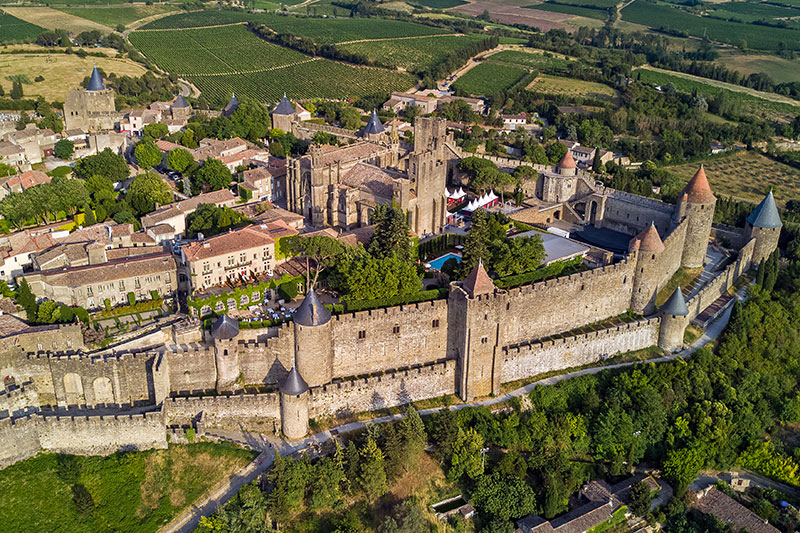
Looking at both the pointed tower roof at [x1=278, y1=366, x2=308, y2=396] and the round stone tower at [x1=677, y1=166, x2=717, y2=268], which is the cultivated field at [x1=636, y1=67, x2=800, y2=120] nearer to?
the round stone tower at [x1=677, y1=166, x2=717, y2=268]

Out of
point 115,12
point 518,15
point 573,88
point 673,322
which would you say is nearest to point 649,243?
point 673,322

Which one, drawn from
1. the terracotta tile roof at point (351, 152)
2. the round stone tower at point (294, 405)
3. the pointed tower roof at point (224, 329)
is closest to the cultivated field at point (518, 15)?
the terracotta tile roof at point (351, 152)

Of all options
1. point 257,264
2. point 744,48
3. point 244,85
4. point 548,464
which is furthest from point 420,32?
point 548,464

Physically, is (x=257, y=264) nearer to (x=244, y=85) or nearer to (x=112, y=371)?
(x=112, y=371)

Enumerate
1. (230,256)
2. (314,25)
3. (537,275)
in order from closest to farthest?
(230,256), (537,275), (314,25)

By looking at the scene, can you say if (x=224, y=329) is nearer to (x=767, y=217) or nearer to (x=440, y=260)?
(x=440, y=260)

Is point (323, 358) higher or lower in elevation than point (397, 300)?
lower
